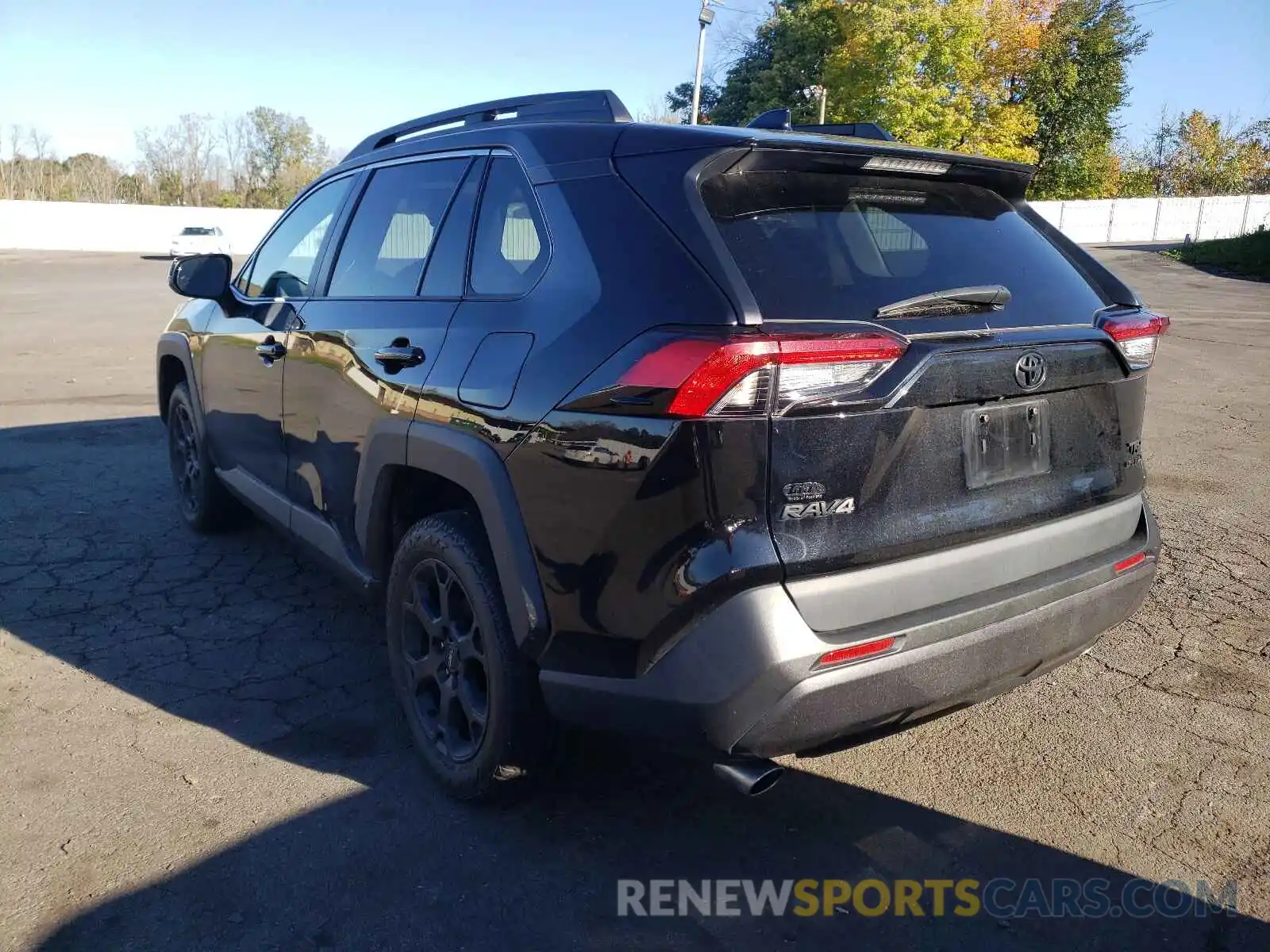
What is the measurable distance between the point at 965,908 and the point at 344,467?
7.52 feet

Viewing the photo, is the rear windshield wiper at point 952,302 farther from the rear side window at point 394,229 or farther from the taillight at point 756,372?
the rear side window at point 394,229

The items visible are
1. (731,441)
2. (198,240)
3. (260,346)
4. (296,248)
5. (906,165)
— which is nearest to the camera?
(731,441)

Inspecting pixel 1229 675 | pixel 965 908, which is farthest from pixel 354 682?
pixel 1229 675

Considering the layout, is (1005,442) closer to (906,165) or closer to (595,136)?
(906,165)

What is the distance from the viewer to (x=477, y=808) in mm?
2992

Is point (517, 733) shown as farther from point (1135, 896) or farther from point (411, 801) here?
point (1135, 896)

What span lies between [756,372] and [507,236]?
3.48ft

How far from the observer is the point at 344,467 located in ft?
11.5

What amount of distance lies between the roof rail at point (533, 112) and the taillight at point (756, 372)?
3.10 feet

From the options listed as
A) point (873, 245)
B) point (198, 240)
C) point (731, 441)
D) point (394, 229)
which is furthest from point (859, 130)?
point (198, 240)

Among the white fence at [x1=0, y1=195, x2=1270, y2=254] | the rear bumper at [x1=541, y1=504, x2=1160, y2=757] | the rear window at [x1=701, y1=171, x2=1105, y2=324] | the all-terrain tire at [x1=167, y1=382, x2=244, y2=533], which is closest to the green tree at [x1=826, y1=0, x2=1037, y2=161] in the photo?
the white fence at [x1=0, y1=195, x2=1270, y2=254]

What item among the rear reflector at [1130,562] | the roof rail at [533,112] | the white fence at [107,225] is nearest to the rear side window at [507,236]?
the roof rail at [533,112]

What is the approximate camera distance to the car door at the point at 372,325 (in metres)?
3.14

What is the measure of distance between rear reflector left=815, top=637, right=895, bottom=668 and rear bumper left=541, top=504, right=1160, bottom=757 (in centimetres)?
1
